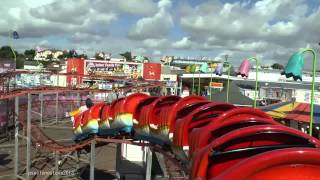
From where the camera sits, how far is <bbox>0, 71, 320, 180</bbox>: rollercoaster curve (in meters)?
2.54

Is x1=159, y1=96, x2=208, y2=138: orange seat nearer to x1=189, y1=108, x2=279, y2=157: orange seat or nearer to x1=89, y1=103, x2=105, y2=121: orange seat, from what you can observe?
x1=189, y1=108, x2=279, y2=157: orange seat

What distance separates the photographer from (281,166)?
255 cm

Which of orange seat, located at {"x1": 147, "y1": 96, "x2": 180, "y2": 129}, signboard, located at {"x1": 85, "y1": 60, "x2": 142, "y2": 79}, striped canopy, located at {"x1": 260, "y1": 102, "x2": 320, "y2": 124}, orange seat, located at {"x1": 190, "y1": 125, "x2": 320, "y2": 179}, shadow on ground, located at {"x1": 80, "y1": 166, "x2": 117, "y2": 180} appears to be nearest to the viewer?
orange seat, located at {"x1": 190, "y1": 125, "x2": 320, "y2": 179}

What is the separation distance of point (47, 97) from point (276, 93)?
21155 mm

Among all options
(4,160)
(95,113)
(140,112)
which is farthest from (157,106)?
(4,160)

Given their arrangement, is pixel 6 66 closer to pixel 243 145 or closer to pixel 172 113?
pixel 172 113

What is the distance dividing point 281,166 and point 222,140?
32.1 inches

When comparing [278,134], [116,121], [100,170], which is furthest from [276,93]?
[278,134]

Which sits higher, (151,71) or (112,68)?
(112,68)

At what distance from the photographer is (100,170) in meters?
14.4

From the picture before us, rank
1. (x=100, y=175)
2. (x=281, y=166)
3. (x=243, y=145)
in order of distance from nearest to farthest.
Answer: (x=281, y=166) → (x=243, y=145) → (x=100, y=175)

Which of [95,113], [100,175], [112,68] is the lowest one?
[100,175]

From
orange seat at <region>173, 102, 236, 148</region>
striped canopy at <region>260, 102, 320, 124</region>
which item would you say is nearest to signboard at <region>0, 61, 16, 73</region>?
striped canopy at <region>260, 102, 320, 124</region>

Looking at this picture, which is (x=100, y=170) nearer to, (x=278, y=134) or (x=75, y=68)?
(x=278, y=134)
